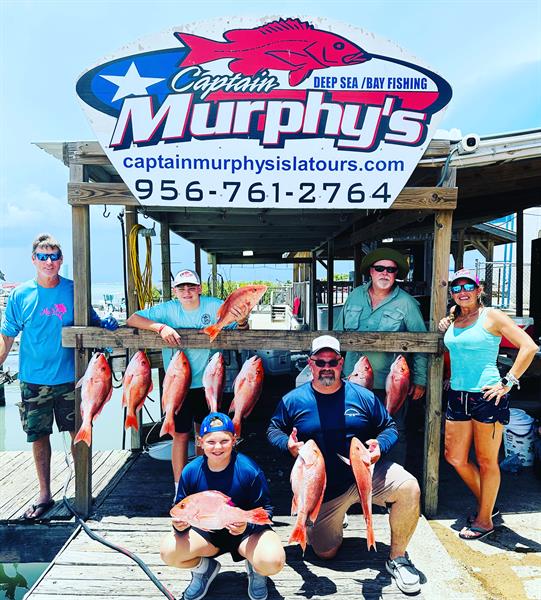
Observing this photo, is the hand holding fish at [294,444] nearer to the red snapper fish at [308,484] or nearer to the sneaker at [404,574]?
the red snapper fish at [308,484]

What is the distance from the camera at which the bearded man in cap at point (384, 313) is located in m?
3.52

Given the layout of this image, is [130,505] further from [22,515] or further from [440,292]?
[440,292]

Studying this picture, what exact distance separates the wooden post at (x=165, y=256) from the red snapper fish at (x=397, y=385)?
3.79 meters

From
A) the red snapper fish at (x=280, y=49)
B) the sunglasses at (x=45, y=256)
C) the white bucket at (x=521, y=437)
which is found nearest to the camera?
the red snapper fish at (x=280, y=49)

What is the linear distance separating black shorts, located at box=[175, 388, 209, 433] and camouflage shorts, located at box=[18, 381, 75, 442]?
2.95 feet

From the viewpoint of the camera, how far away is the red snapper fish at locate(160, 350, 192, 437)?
10.6ft

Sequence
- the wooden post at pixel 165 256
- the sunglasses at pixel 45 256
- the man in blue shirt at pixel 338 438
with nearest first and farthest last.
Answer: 1. the man in blue shirt at pixel 338 438
2. the sunglasses at pixel 45 256
3. the wooden post at pixel 165 256

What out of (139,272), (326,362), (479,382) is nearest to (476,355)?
(479,382)

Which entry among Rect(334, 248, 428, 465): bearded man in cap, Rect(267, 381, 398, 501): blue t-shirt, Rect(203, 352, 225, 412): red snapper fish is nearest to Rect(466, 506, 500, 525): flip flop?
Rect(334, 248, 428, 465): bearded man in cap

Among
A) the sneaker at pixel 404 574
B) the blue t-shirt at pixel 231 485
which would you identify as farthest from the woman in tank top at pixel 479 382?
the blue t-shirt at pixel 231 485

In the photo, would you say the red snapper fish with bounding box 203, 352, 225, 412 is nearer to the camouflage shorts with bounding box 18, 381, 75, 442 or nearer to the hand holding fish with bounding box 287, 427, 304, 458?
the hand holding fish with bounding box 287, 427, 304, 458

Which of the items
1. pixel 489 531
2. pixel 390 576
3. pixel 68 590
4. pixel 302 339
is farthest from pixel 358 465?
pixel 68 590

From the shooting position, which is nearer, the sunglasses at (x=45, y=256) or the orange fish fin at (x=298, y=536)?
the orange fish fin at (x=298, y=536)

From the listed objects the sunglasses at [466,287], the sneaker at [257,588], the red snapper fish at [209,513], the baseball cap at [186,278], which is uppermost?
the baseball cap at [186,278]
